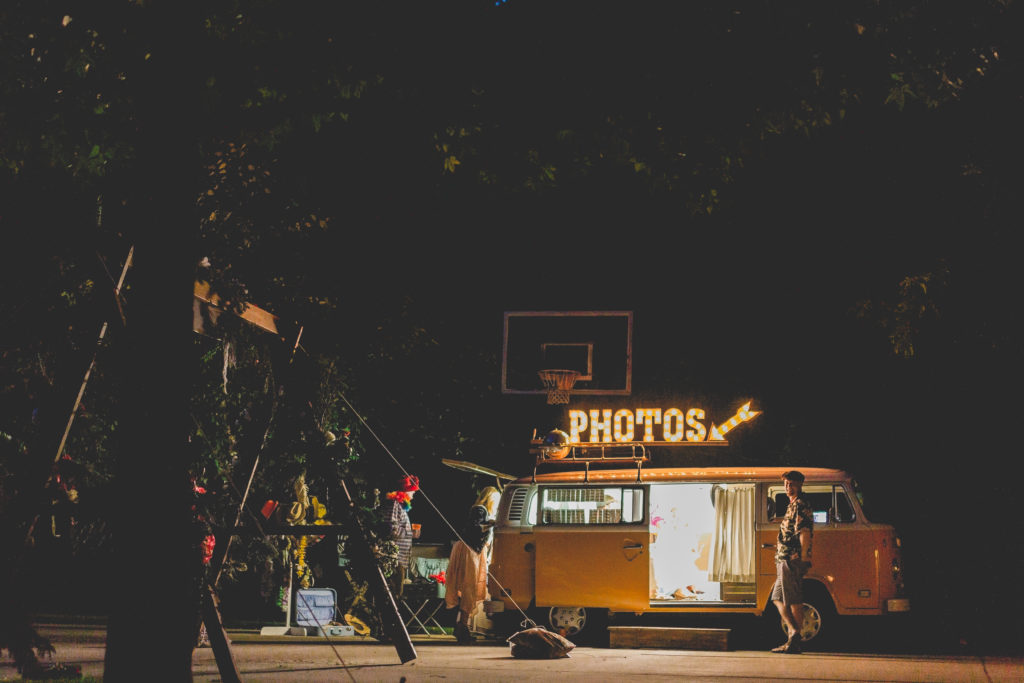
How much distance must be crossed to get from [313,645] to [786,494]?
5.57 meters

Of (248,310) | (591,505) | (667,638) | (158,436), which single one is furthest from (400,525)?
(158,436)

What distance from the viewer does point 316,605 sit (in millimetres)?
14508

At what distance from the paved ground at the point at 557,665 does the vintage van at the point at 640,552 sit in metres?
0.57

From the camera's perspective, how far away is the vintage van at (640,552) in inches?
483

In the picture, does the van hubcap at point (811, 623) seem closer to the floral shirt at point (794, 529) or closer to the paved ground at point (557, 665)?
the paved ground at point (557, 665)

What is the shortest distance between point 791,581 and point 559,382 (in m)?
6.40

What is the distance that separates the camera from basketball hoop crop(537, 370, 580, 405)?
57.6ft

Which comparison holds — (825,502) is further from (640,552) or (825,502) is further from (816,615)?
(640,552)

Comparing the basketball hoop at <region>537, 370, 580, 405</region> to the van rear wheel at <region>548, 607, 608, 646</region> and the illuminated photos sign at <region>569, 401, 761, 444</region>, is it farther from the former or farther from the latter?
the van rear wheel at <region>548, 607, 608, 646</region>

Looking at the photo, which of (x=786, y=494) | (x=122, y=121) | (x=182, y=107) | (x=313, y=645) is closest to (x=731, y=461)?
(x=786, y=494)

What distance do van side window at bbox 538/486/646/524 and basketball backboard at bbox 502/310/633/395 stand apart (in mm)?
4150

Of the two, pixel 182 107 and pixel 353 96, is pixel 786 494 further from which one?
pixel 182 107

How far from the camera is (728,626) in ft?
42.5

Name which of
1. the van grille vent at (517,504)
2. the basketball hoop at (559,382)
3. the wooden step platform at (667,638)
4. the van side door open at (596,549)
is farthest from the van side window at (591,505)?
the basketball hoop at (559,382)
